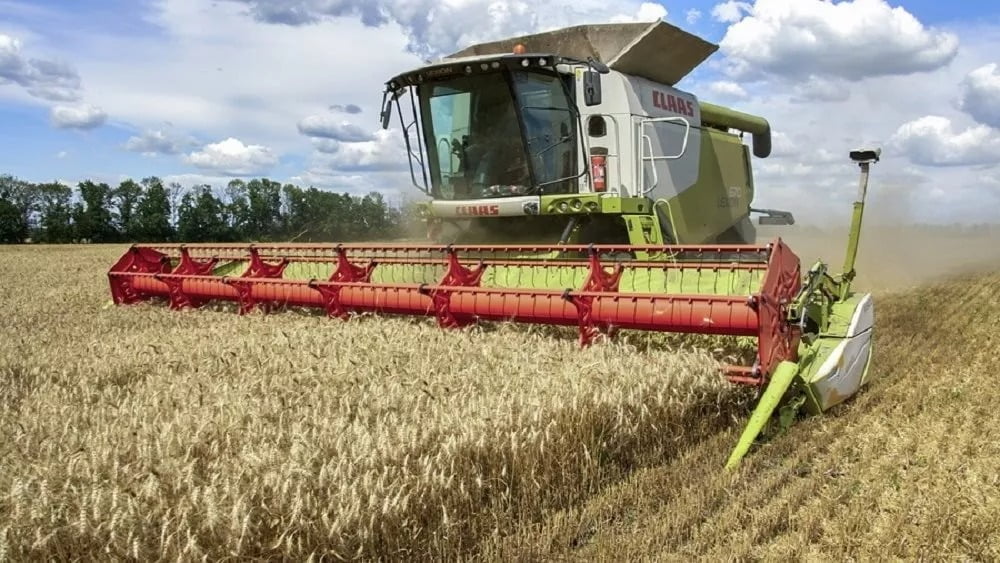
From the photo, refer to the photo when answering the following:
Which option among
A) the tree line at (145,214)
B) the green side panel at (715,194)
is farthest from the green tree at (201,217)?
the green side panel at (715,194)

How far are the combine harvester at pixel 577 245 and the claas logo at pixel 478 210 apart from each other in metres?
0.02

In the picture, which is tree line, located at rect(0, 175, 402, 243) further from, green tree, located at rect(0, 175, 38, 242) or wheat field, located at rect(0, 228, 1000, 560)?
wheat field, located at rect(0, 228, 1000, 560)

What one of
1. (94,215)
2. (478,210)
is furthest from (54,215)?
(478,210)

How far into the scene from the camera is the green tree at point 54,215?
106ft

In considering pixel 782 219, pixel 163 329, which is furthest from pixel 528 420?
pixel 782 219

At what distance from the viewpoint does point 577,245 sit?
15.5ft

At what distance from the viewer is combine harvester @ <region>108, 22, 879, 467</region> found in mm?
3602

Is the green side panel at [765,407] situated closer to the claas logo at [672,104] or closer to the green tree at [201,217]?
the claas logo at [672,104]

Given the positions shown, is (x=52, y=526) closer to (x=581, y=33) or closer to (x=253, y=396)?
(x=253, y=396)

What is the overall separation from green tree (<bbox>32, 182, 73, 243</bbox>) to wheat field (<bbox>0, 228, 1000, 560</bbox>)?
3257 centimetres

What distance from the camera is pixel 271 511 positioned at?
6.15ft

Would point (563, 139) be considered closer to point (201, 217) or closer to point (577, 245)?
point (577, 245)

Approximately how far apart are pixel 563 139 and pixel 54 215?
1341 inches

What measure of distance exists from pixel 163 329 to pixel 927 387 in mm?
4390
